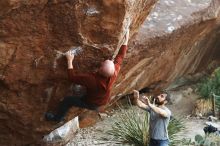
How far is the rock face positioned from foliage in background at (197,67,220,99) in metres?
6.45

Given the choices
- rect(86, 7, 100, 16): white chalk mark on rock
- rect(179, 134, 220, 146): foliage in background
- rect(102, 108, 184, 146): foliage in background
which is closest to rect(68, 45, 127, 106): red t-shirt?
rect(86, 7, 100, 16): white chalk mark on rock

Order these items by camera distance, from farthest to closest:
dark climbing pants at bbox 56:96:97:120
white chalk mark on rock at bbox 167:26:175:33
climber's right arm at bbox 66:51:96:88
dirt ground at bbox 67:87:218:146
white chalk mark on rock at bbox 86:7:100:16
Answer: dirt ground at bbox 67:87:218:146
white chalk mark on rock at bbox 167:26:175:33
dark climbing pants at bbox 56:96:97:120
climber's right arm at bbox 66:51:96:88
white chalk mark on rock at bbox 86:7:100:16

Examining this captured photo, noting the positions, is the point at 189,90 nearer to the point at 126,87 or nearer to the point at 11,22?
the point at 126,87

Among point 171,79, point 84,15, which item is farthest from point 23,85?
point 171,79

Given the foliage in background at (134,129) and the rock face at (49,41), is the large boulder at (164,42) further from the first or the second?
the rock face at (49,41)

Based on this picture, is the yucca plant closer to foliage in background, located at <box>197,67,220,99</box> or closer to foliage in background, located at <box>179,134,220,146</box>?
foliage in background, located at <box>179,134,220,146</box>

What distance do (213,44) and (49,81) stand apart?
333 inches

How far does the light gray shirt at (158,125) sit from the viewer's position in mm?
7816

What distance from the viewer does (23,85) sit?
24.0 feet

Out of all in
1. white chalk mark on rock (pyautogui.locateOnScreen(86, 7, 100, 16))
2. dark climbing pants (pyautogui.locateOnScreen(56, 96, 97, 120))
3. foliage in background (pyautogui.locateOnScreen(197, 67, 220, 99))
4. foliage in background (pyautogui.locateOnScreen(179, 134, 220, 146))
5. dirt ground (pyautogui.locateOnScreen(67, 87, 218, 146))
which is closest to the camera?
white chalk mark on rock (pyautogui.locateOnScreen(86, 7, 100, 16))

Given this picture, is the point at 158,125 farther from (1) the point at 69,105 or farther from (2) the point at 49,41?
(2) the point at 49,41

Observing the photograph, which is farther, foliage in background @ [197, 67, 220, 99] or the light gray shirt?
foliage in background @ [197, 67, 220, 99]

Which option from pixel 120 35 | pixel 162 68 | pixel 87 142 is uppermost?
pixel 162 68

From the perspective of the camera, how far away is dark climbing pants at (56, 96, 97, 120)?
726 cm
